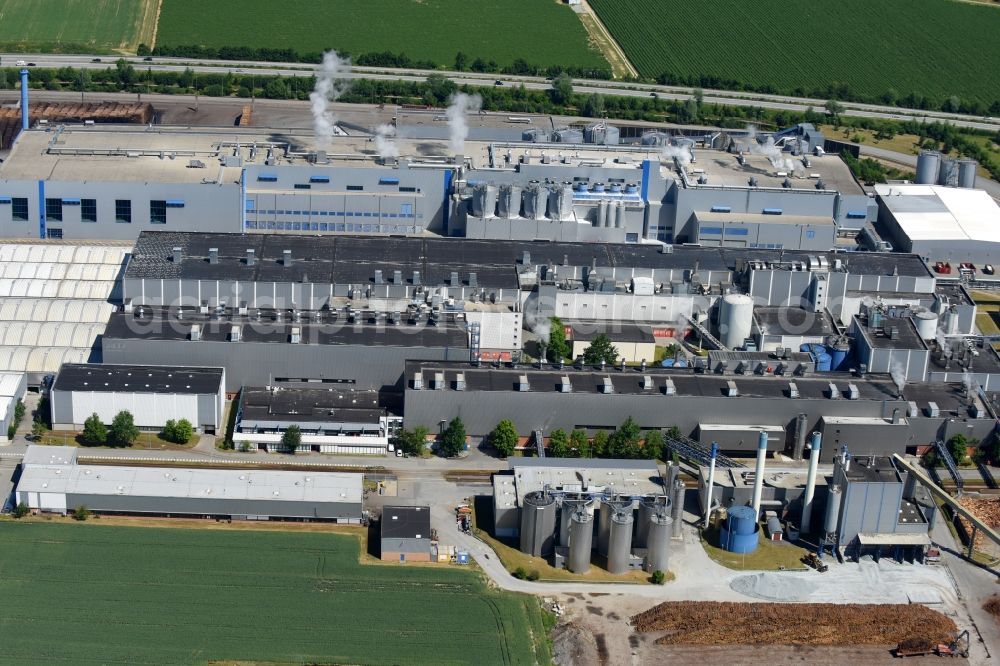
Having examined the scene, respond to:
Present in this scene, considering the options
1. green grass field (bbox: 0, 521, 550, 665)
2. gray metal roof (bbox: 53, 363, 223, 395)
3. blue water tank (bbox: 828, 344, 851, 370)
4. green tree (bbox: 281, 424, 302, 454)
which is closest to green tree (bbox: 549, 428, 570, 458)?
green grass field (bbox: 0, 521, 550, 665)

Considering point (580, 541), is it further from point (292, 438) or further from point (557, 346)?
point (557, 346)

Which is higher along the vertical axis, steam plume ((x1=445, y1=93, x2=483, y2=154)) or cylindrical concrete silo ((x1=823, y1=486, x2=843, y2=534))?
steam plume ((x1=445, y1=93, x2=483, y2=154))

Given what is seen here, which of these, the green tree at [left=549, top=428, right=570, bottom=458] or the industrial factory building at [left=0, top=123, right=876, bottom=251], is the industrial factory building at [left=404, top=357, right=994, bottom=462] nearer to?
the green tree at [left=549, top=428, right=570, bottom=458]

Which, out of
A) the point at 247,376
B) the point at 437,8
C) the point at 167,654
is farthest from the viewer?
the point at 437,8

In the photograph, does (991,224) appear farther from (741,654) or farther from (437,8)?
(437,8)

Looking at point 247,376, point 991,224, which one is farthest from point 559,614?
point 991,224

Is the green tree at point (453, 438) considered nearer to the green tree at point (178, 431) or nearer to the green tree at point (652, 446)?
the green tree at point (652, 446)
